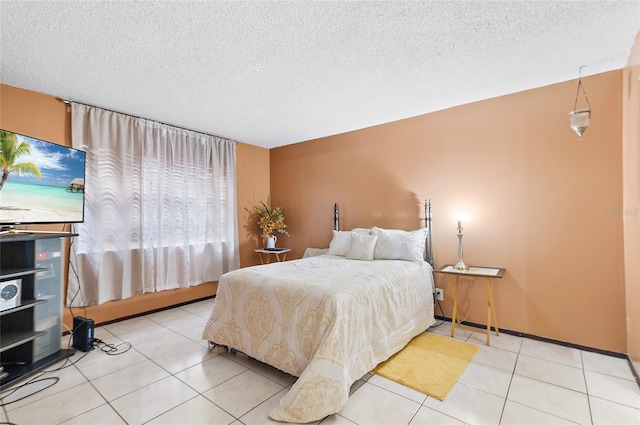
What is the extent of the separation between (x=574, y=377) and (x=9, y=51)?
4.99 meters

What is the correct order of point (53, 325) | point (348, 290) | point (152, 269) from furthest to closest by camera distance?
point (152, 269), point (53, 325), point (348, 290)

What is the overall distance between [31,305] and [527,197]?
4.55 meters

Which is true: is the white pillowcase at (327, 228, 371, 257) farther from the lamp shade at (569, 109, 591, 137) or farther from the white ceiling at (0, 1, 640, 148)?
the lamp shade at (569, 109, 591, 137)

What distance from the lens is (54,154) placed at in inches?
101

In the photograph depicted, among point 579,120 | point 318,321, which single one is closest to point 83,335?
point 318,321

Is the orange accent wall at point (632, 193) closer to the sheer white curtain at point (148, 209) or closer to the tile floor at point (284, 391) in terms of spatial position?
the tile floor at point (284, 391)

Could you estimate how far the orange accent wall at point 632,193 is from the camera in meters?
2.10

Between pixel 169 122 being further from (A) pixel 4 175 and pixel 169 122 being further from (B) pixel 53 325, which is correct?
(B) pixel 53 325

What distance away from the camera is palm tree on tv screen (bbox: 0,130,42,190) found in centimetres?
219

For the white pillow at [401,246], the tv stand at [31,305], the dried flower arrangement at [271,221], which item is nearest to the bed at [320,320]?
the white pillow at [401,246]

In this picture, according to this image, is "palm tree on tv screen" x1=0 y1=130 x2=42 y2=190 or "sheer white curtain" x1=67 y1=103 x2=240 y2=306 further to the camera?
"sheer white curtain" x1=67 y1=103 x2=240 y2=306

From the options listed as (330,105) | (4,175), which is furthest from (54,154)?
(330,105)

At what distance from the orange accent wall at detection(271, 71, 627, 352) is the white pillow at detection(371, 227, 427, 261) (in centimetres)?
35

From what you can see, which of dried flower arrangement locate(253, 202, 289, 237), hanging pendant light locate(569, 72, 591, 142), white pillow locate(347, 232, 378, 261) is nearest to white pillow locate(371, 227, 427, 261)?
white pillow locate(347, 232, 378, 261)
